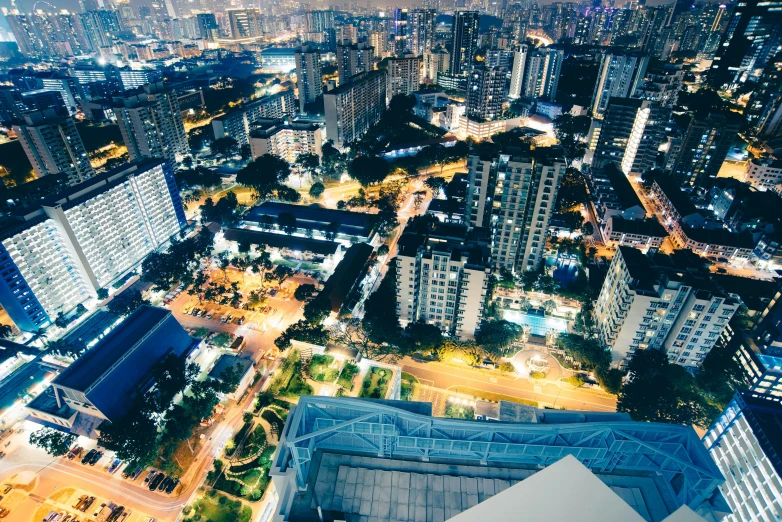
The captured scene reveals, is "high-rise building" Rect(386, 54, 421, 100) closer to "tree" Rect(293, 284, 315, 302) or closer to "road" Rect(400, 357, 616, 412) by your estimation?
"tree" Rect(293, 284, 315, 302)

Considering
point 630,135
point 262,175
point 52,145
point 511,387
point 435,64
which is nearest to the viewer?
point 511,387

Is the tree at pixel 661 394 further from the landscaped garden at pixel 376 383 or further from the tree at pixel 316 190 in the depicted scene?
the tree at pixel 316 190

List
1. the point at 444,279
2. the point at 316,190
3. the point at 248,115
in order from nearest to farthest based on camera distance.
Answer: the point at 444,279, the point at 316,190, the point at 248,115

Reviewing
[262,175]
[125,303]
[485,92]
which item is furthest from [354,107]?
[125,303]

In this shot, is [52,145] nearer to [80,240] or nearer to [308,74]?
[80,240]

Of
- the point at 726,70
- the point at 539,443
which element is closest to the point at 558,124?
the point at 726,70

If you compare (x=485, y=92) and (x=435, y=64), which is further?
(x=435, y=64)
